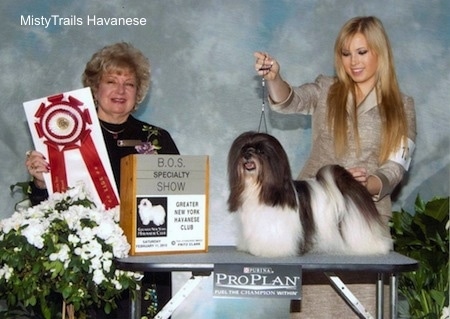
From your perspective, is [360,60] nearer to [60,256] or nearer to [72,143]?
[72,143]

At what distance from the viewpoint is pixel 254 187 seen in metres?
2.76

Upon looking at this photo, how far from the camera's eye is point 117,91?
10.7 ft

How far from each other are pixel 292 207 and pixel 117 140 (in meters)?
0.81

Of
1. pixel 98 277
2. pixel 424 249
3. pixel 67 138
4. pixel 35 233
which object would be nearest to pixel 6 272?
pixel 35 233

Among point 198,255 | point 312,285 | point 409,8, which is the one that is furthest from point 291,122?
point 198,255

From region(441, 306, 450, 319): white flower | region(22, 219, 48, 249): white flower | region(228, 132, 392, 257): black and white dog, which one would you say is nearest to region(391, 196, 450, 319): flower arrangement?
region(441, 306, 450, 319): white flower

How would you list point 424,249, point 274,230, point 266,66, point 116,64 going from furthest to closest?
point 424,249, point 116,64, point 266,66, point 274,230

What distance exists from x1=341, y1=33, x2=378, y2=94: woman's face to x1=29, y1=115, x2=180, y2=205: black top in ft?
2.36

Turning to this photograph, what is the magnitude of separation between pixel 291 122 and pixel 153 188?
143 centimetres

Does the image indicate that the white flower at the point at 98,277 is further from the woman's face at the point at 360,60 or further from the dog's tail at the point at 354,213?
the woman's face at the point at 360,60

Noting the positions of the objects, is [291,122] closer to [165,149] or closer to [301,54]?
[301,54]

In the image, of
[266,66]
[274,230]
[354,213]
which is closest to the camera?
[274,230]

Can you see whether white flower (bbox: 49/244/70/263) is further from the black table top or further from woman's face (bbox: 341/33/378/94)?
woman's face (bbox: 341/33/378/94)

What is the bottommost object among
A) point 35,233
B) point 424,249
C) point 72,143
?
Result: point 424,249
